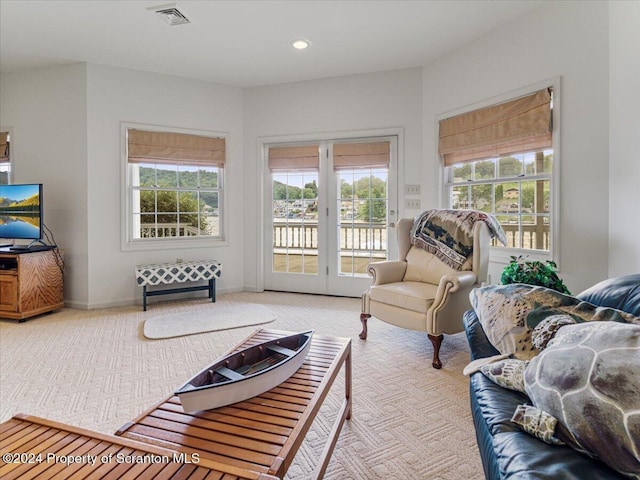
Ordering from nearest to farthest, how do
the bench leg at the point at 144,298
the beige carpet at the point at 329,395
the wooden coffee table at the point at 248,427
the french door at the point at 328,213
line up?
the wooden coffee table at the point at 248,427, the beige carpet at the point at 329,395, the bench leg at the point at 144,298, the french door at the point at 328,213

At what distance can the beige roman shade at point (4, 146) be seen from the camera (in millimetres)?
4391

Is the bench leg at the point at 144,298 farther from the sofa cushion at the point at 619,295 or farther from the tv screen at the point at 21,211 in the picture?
the sofa cushion at the point at 619,295

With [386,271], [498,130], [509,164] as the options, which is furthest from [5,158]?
[509,164]

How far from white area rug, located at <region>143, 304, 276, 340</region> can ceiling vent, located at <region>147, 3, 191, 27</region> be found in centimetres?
273

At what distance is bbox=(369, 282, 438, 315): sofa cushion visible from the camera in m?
2.71

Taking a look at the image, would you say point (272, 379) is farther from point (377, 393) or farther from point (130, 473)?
point (377, 393)

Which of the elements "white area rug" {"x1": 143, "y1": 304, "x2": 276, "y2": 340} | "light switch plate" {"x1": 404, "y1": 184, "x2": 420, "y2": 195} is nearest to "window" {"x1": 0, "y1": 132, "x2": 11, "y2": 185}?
"white area rug" {"x1": 143, "y1": 304, "x2": 276, "y2": 340}

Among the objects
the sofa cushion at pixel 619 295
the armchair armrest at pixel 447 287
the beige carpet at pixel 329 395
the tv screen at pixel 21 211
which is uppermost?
the tv screen at pixel 21 211

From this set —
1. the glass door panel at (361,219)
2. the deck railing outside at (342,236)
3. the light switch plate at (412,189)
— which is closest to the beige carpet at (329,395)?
the glass door panel at (361,219)

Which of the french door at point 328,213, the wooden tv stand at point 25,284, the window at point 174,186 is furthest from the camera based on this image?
the french door at point 328,213

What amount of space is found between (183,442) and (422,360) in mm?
2062

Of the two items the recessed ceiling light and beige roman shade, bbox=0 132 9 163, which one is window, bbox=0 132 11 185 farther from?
the recessed ceiling light

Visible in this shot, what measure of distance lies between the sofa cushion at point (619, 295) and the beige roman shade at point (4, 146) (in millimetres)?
5753

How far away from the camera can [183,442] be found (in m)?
1.02
